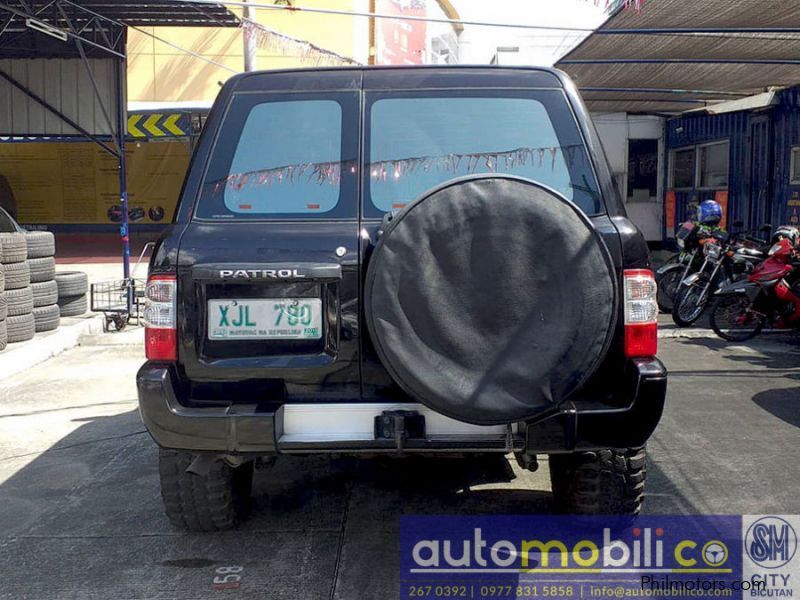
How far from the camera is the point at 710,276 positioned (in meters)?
9.77

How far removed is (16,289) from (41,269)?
718mm

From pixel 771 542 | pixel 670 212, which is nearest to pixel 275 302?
pixel 771 542

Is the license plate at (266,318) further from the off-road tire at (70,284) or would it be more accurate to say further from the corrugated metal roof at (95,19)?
the corrugated metal roof at (95,19)

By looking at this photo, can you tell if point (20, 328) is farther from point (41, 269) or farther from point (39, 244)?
point (39, 244)

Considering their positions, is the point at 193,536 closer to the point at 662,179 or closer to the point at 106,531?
the point at 106,531

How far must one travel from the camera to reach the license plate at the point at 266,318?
10.8 ft

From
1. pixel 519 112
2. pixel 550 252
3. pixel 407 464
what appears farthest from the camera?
pixel 407 464

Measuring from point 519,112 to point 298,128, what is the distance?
95 cm

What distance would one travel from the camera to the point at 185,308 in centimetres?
330

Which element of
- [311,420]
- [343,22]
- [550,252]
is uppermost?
[343,22]

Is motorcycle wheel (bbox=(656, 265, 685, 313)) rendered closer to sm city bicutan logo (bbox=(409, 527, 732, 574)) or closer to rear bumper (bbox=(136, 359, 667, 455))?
sm city bicutan logo (bbox=(409, 527, 732, 574))

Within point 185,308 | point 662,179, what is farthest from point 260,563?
point 662,179

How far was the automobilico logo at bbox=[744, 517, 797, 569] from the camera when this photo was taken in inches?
145

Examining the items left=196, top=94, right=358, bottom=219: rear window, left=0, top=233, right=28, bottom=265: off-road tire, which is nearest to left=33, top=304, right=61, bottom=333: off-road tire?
left=0, top=233, right=28, bottom=265: off-road tire
